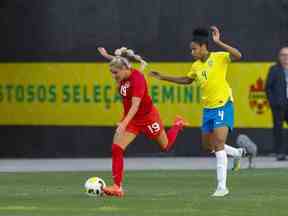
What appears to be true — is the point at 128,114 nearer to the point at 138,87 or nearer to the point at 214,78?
the point at 138,87

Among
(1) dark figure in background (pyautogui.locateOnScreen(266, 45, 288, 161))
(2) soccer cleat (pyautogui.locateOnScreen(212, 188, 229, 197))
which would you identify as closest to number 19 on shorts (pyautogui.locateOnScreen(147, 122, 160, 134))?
(2) soccer cleat (pyautogui.locateOnScreen(212, 188, 229, 197))

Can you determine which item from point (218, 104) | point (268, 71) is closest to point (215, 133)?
point (218, 104)

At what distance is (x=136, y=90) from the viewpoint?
46.0ft

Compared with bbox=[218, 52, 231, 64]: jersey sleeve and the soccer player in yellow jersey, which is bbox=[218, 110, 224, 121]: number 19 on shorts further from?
bbox=[218, 52, 231, 64]: jersey sleeve

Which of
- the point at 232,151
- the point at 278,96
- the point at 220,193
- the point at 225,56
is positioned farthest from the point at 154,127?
the point at 278,96

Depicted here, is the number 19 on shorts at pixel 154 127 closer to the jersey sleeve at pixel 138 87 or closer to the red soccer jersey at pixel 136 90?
the red soccer jersey at pixel 136 90

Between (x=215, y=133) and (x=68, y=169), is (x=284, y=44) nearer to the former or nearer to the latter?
(x=68, y=169)

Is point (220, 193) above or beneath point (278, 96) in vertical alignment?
beneath

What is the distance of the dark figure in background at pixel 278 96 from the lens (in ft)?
70.3

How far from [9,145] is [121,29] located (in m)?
3.05

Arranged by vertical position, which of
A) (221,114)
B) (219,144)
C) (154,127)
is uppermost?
(221,114)

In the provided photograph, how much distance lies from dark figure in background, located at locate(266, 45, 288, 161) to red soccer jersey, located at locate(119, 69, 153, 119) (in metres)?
7.45

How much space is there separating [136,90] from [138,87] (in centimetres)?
4

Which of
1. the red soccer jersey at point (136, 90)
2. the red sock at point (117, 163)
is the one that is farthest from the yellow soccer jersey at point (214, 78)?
the red sock at point (117, 163)
